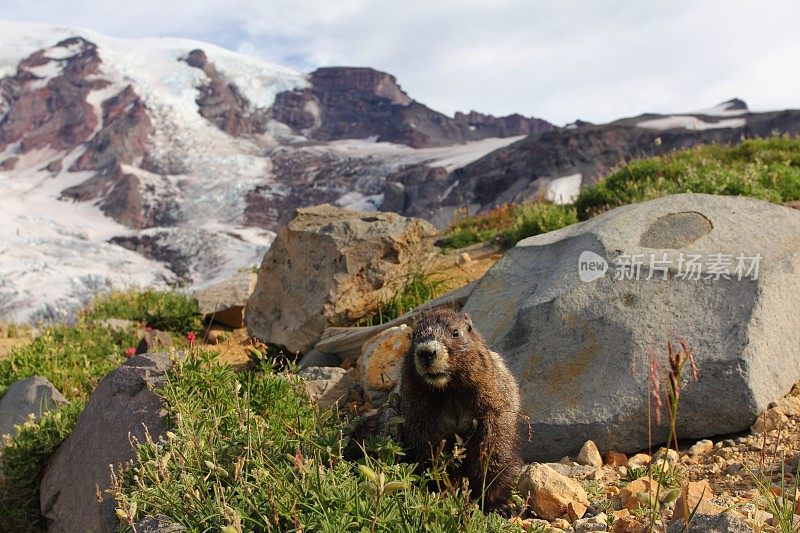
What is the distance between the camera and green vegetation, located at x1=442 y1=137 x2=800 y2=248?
11148 mm

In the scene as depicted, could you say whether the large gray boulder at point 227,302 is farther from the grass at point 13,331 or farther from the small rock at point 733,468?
the small rock at point 733,468

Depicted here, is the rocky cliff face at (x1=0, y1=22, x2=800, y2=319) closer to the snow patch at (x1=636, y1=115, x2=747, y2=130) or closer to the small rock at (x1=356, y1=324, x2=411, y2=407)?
the snow patch at (x1=636, y1=115, x2=747, y2=130)

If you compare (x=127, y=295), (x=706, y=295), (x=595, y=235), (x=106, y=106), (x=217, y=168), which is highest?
(x=106, y=106)

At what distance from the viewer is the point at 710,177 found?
1138 cm

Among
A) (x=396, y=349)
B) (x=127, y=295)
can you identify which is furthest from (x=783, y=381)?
(x=127, y=295)

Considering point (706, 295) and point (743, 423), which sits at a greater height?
point (706, 295)

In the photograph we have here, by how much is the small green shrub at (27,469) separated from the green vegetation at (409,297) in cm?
374

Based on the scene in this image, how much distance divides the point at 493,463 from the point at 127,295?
11640 millimetres

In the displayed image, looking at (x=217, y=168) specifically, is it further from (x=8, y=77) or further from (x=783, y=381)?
(x=783, y=381)

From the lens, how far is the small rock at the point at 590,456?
5.00 metres

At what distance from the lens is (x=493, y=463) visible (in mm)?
4102

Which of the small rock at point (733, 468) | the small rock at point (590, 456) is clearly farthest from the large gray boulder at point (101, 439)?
the small rock at point (733, 468)

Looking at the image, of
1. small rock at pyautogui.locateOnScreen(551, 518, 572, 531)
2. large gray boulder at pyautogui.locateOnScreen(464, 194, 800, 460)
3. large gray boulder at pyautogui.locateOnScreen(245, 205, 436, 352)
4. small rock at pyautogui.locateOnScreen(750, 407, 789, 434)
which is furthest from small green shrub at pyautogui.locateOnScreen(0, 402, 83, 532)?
small rock at pyautogui.locateOnScreen(750, 407, 789, 434)

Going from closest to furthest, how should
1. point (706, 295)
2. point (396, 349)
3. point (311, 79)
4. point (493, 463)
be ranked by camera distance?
point (493, 463)
point (706, 295)
point (396, 349)
point (311, 79)
